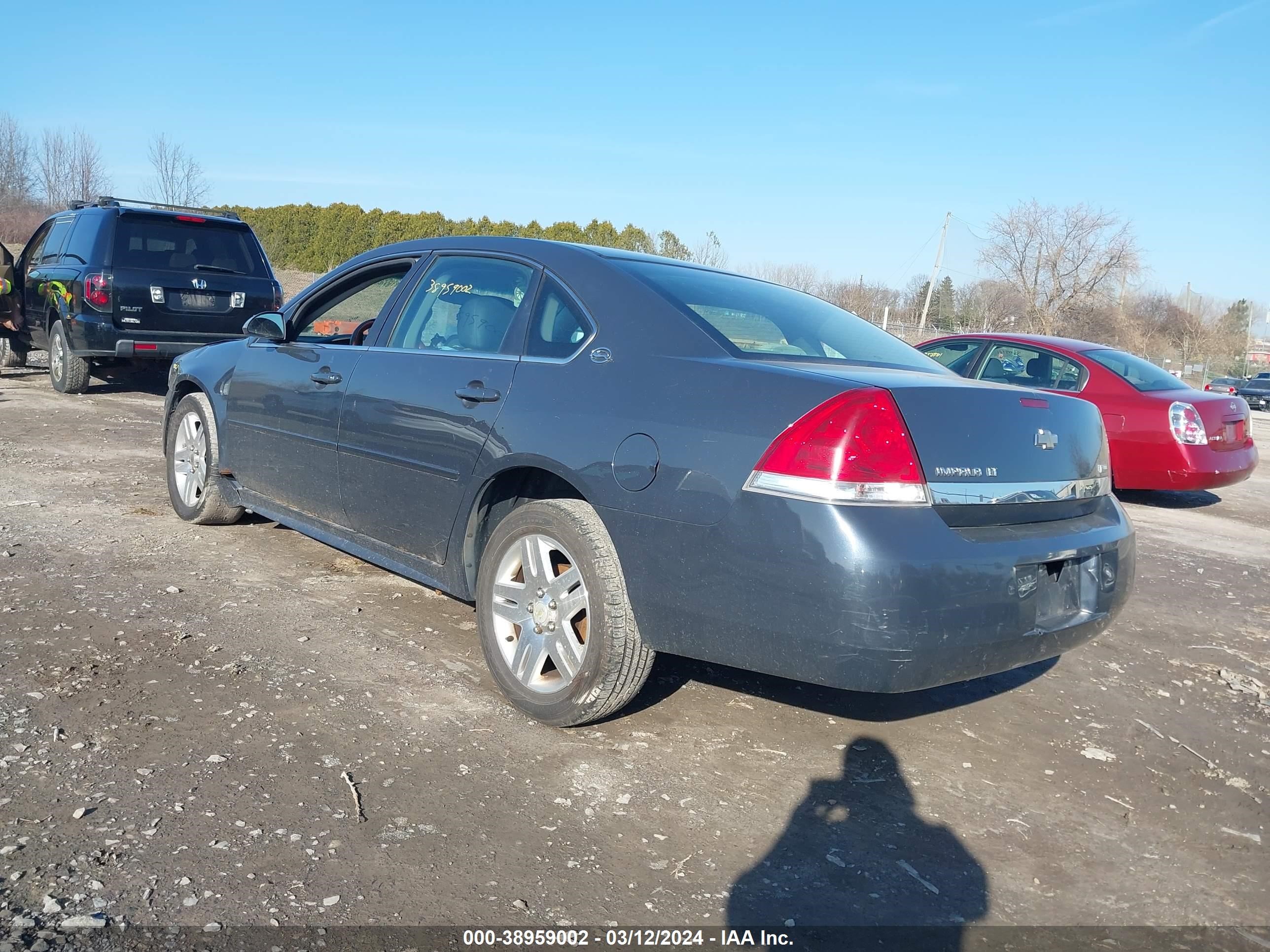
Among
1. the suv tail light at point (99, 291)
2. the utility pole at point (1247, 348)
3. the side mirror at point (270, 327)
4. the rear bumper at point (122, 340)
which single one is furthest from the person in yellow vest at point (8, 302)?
the utility pole at point (1247, 348)

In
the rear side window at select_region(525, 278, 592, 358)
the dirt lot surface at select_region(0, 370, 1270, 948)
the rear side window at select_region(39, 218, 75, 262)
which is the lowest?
the dirt lot surface at select_region(0, 370, 1270, 948)

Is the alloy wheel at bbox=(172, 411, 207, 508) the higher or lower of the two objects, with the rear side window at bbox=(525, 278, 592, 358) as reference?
lower

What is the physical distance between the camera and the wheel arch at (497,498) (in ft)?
11.8

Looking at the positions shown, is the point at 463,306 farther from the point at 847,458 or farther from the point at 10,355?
the point at 10,355

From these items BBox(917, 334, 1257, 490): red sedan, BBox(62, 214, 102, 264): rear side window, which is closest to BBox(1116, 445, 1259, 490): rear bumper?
BBox(917, 334, 1257, 490): red sedan

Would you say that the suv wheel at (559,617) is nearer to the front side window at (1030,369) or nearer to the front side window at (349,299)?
the front side window at (349,299)

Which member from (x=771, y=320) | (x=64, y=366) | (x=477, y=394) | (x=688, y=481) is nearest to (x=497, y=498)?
(x=477, y=394)

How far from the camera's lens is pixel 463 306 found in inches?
161

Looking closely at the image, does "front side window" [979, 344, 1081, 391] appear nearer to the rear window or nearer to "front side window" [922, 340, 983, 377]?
"front side window" [922, 340, 983, 377]

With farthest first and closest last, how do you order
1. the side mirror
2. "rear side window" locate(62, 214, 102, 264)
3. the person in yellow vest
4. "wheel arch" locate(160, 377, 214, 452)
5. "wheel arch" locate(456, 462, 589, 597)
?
1. the person in yellow vest
2. "rear side window" locate(62, 214, 102, 264)
3. "wheel arch" locate(160, 377, 214, 452)
4. the side mirror
5. "wheel arch" locate(456, 462, 589, 597)

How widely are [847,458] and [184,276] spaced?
9400mm

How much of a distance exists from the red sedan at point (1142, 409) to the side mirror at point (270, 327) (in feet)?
16.0

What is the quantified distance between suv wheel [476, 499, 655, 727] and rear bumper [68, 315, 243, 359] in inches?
304

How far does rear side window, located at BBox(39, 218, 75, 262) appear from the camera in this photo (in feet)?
36.3
